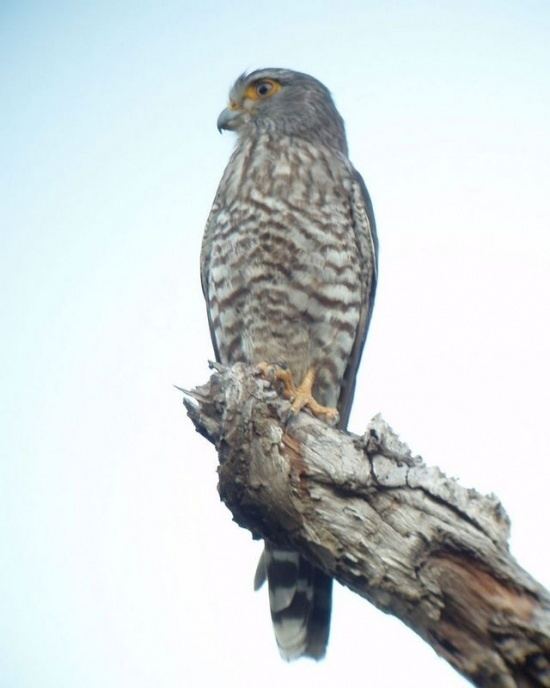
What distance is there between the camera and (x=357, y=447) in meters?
4.23

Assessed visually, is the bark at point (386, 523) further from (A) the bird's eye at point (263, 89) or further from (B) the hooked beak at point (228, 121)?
(A) the bird's eye at point (263, 89)

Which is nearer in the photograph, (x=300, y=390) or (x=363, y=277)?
(x=300, y=390)

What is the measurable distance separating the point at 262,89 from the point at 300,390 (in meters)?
2.97

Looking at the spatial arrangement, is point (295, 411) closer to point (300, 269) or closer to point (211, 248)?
point (300, 269)

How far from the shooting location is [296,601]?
515 cm

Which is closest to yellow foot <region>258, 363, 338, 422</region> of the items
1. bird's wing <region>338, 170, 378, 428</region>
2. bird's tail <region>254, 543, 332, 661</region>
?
bird's wing <region>338, 170, 378, 428</region>

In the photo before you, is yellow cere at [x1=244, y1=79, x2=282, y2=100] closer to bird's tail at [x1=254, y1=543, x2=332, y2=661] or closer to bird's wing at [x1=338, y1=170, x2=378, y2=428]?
bird's wing at [x1=338, y1=170, x2=378, y2=428]

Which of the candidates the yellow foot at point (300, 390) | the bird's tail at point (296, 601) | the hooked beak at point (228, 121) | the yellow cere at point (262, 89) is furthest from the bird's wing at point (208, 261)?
the bird's tail at point (296, 601)

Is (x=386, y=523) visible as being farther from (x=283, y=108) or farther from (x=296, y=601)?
(x=283, y=108)

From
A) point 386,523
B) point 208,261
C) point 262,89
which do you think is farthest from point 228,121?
point 386,523

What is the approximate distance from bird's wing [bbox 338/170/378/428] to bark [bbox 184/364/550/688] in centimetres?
154

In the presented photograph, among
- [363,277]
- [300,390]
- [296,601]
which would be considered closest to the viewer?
[296,601]

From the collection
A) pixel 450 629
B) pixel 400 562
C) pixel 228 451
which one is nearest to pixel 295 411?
pixel 228 451

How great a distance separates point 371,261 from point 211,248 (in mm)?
1065
